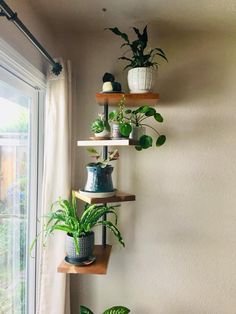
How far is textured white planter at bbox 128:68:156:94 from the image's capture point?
4.58 feet

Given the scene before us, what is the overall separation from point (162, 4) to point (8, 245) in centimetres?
151

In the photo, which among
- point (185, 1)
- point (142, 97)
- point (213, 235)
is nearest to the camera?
point (185, 1)

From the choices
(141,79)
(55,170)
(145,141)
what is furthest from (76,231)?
(141,79)

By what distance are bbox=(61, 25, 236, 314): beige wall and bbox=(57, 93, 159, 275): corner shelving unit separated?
17 centimetres

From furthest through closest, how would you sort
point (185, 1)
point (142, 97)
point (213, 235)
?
point (213, 235)
point (142, 97)
point (185, 1)

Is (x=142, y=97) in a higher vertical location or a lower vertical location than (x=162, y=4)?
lower

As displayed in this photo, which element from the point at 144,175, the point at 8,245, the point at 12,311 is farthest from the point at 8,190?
the point at 144,175

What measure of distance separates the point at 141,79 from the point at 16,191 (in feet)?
3.09

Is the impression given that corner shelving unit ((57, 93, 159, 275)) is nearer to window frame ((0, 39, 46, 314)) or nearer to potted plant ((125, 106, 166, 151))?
potted plant ((125, 106, 166, 151))

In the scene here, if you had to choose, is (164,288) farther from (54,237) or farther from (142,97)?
(142,97)

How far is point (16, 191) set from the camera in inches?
55.7

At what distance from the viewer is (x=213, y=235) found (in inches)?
64.2

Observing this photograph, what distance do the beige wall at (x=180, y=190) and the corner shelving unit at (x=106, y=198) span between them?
6.9 inches

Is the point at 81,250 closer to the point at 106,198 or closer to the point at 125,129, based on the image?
the point at 106,198
